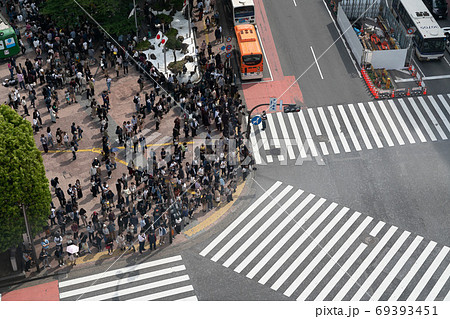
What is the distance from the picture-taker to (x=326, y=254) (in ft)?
185

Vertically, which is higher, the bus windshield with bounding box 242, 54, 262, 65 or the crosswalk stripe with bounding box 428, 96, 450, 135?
the bus windshield with bounding box 242, 54, 262, 65

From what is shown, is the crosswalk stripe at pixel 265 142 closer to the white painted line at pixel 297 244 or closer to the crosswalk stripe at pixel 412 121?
the white painted line at pixel 297 244

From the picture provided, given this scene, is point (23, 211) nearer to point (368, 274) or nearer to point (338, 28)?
point (368, 274)

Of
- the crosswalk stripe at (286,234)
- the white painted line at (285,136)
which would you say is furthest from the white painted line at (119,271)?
the white painted line at (285,136)

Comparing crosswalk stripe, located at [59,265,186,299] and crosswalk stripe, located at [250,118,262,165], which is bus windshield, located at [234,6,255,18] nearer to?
crosswalk stripe, located at [250,118,262,165]

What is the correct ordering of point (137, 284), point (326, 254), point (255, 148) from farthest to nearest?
point (255, 148) < point (326, 254) < point (137, 284)

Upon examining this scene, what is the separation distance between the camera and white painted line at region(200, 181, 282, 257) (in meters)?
57.0

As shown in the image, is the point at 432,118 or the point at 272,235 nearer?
the point at 272,235

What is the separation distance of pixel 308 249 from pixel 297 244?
0.93m

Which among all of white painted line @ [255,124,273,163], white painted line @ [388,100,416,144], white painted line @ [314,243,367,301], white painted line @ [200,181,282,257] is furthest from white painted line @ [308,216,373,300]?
white painted line @ [388,100,416,144]

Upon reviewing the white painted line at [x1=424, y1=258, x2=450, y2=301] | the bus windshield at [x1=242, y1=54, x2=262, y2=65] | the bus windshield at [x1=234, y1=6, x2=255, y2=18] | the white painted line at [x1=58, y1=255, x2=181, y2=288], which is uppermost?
the bus windshield at [x1=234, y1=6, x2=255, y2=18]

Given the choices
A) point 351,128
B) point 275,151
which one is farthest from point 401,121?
point 275,151

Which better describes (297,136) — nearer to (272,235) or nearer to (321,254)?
(272,235)

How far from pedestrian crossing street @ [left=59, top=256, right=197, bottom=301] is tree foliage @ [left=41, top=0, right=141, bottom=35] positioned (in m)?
27.9
